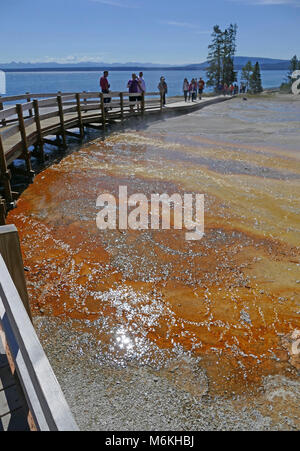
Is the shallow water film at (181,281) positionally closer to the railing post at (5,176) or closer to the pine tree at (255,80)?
the railing post at (5,176)

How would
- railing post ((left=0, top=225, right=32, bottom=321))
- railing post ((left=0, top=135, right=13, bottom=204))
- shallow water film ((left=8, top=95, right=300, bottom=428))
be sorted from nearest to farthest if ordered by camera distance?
railing post ((left=0, top=225, right=32, bottom=321)) → shallow water film ((left=8, top=95, right=300, bottom=428)) → railing post ((left=0, top=135, right=13, bottom=204))

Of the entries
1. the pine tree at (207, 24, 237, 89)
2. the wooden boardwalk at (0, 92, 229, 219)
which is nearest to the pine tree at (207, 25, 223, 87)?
the pine tree at (207, 24, 237, 89)

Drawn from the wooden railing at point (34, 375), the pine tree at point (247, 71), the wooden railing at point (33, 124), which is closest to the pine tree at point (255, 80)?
the pine tree at point (247, 71)

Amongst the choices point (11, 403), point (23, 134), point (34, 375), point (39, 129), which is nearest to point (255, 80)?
point (39, 129)

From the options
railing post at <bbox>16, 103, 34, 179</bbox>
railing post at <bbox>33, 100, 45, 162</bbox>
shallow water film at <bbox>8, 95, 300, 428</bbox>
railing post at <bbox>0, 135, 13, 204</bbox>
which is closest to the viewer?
shallow water film at <bbox>8, 95, 300, 428</bbox>

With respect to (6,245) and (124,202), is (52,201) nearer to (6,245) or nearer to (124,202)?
(124,202)

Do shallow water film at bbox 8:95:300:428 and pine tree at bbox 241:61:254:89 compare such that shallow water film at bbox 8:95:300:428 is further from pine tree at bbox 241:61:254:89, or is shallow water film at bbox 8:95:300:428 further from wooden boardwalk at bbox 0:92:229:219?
pine tree at bbox 241:61:254:89

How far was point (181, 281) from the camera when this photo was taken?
5734 mm

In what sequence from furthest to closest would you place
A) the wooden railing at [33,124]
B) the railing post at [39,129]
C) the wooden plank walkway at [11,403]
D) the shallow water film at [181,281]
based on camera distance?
the railing post at [39,129], the wooden railing at [33,124], the shallow water film at [181,281], the wooden plank walkway at [11,403]

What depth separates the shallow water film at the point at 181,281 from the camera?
13.5ft

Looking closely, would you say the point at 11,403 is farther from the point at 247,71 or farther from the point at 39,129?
the point at 247,71

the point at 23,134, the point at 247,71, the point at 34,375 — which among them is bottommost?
the point at 34,375

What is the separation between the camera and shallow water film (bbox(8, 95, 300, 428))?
13.5 ft

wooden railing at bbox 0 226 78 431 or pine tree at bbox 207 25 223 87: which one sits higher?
pine tree at bbox 207 25 223 87
